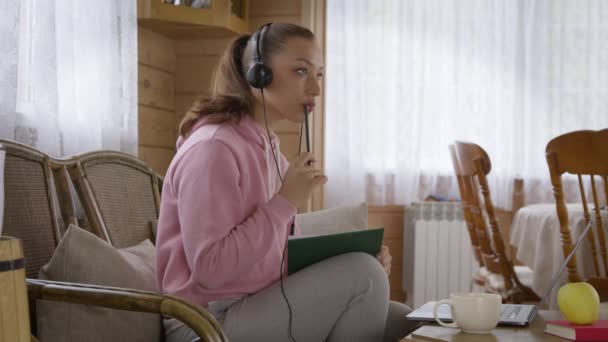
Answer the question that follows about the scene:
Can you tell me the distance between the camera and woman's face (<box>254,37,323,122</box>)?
1596 mm

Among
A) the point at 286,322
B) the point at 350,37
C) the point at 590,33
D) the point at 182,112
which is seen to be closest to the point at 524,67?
the point at 590,33

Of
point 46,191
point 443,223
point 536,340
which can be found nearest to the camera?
point 536,340

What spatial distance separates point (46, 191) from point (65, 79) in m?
0.54

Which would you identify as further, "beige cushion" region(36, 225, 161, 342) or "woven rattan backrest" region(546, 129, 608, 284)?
"woven rattan backrest" region(546, 129, 608, 284)

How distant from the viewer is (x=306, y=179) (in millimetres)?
1429

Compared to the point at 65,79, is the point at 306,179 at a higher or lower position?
lower

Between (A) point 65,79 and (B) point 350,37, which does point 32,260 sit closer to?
(A) point 65,79

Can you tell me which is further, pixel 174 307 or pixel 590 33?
pixel 590 33

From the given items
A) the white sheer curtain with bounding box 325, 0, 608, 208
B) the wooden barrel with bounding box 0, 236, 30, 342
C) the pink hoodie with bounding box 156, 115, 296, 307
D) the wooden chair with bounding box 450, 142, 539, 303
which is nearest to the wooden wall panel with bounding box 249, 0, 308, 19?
the white sheer curtain with bounding box 325, 0, 608, 208

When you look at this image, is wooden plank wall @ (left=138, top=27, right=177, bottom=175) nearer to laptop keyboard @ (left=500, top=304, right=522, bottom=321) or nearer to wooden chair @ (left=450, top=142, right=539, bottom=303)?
wooden chair @ (left=450, top=142, right=539, bottom=303)

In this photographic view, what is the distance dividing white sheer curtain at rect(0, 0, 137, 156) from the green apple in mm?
1336

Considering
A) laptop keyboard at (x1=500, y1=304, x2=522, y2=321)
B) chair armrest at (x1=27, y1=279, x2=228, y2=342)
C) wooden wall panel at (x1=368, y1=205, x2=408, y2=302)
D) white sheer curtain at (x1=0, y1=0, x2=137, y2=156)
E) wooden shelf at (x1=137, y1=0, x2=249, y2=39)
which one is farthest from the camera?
wooden wall panel at (x1=368, y1=205, x2=408, y2=302)

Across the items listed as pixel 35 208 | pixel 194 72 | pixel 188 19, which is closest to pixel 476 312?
pixel 35 208

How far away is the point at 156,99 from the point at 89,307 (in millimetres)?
1631
